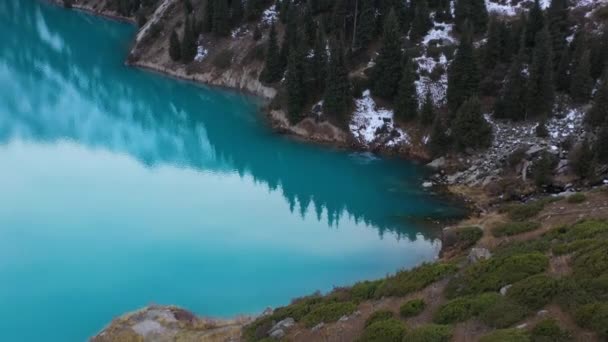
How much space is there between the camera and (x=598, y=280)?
52.2 feet

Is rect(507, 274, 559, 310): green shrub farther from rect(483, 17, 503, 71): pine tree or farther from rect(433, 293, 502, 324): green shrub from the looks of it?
rect(483, 17, 503, 71): pine tree

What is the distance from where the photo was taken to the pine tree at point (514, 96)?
53.0m

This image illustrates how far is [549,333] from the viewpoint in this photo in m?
14.5

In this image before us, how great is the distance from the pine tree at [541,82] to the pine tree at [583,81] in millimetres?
2527

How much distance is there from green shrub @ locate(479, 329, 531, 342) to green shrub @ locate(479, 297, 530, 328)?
89 centimetres

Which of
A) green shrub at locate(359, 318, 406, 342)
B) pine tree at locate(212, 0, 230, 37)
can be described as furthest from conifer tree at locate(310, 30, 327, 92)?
green shrub at locate(359, 318, 406, 342)

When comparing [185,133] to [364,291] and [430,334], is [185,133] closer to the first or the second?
[364,291]

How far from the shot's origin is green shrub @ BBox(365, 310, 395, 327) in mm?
20125

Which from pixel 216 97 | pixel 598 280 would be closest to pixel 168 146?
pixel 216 97

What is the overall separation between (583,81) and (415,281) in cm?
3911

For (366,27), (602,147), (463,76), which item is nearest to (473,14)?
(366,27)

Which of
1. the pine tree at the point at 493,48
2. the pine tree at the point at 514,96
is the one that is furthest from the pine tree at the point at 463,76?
the pine tree at the point at 493,48

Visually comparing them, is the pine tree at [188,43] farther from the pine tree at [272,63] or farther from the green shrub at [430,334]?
the green shrub at [430,334]

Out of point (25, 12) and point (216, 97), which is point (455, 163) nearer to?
point (216, 97)
